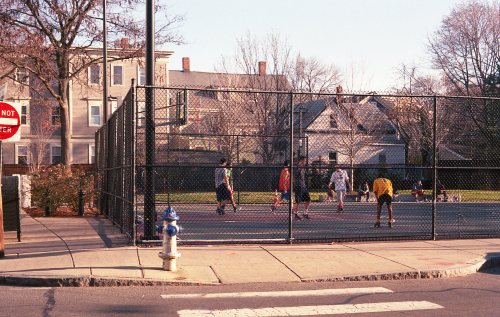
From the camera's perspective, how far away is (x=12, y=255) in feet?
36.5

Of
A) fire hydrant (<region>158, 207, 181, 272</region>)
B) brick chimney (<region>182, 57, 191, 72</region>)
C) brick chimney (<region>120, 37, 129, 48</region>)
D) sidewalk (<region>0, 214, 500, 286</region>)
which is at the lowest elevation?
sidewalk (<region>0, 214, 500, 286</region>)

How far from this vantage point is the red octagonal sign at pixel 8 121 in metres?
11.0

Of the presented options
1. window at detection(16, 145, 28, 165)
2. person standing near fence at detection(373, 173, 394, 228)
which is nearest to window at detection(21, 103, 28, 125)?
window at detection(16, 145, 28, 165)

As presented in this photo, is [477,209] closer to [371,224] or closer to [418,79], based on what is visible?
[371,224]

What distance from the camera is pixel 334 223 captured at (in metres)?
18.1

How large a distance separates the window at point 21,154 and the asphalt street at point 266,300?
146 ft

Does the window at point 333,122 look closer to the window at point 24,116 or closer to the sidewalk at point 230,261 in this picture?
the sidewalk at point 230,261

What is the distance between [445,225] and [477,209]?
228 inches

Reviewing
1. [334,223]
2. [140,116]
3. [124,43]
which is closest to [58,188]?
[140,116]

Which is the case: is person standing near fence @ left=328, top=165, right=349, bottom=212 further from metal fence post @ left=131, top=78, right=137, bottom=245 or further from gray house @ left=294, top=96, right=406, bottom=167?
metal fence post @ left=131, top=78, right=137, bottom=245

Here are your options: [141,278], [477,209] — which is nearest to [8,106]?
[141,278]

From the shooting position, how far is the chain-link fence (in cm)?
1359

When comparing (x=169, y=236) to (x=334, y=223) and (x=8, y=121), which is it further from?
(x=334, y=223)

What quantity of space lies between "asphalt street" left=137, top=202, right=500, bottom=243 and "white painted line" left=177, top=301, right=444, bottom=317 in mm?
4955
